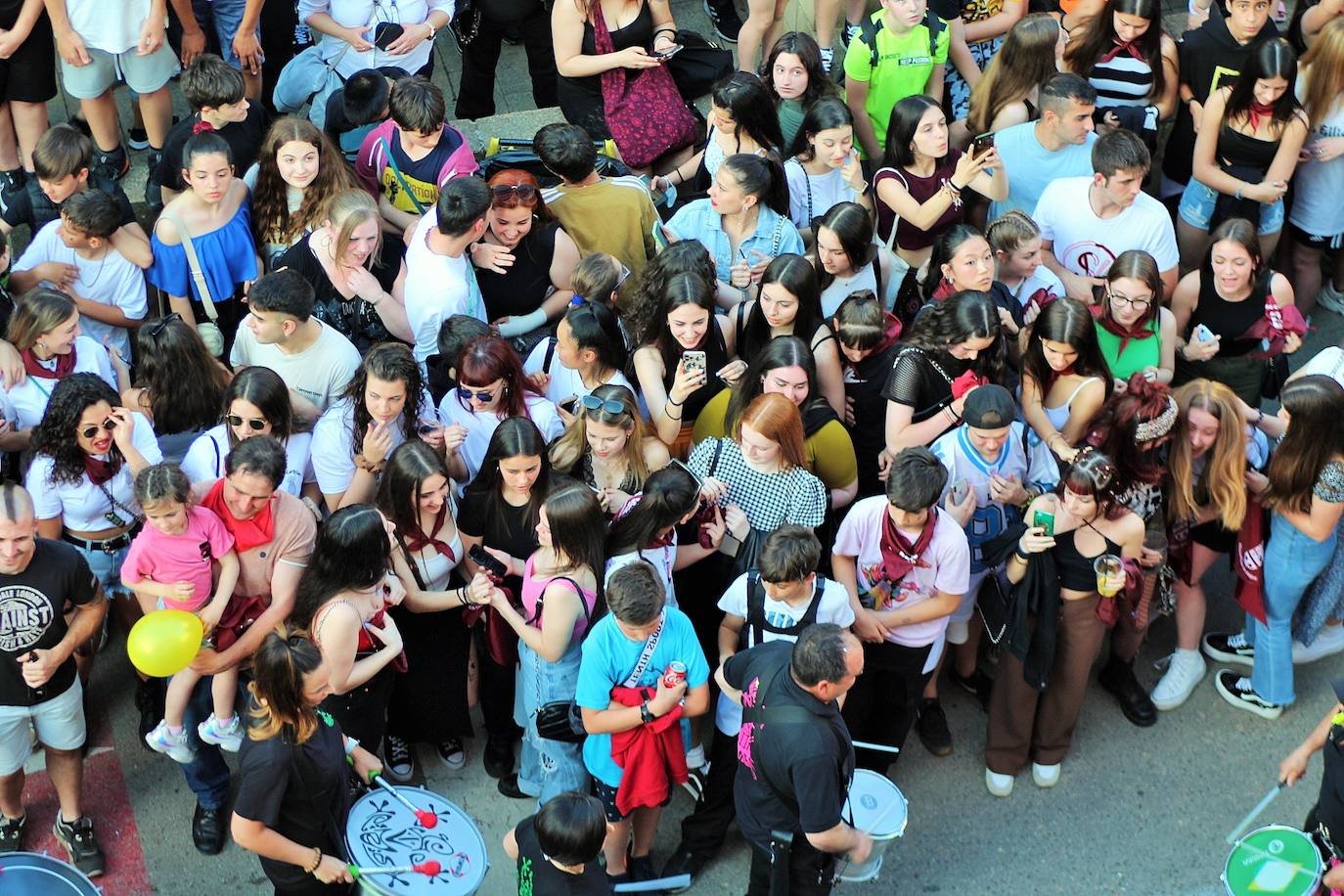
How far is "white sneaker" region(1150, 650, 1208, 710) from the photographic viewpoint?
6.81 meters

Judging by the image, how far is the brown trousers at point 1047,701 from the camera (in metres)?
6.16

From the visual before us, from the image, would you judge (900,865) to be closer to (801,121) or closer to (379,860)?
(379,860)

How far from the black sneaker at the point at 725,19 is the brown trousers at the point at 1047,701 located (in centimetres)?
488

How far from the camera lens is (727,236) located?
7027 millimetres

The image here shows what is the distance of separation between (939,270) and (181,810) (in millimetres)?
3754

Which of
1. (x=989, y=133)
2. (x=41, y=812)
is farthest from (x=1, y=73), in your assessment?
(x=989, y=133)

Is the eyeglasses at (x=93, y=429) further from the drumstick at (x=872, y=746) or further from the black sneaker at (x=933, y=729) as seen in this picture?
the black sneaker at (x=933, y=729)

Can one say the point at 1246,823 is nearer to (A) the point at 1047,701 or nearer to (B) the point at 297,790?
(A) the point at 1047,701

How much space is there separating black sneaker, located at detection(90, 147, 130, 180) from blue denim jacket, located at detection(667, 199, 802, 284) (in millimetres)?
2774

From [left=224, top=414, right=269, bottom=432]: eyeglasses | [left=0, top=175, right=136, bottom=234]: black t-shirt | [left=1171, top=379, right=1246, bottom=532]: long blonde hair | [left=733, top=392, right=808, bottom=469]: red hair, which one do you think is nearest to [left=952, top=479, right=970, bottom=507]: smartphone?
[left=733, top=392, right=808, bottom=469]: red hair

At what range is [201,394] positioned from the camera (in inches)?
239

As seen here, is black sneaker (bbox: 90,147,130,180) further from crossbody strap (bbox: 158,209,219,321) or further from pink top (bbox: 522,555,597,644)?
pink top (bbox: 522,555,597,644)

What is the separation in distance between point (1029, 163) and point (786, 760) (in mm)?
3634

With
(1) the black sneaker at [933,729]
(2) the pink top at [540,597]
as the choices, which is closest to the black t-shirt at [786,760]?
(2) the pink top at [540,597]
